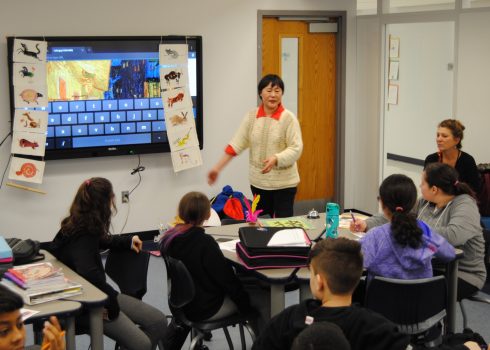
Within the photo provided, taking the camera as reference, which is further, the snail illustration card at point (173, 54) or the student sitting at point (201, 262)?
the snail illustration card at point (173, 54)

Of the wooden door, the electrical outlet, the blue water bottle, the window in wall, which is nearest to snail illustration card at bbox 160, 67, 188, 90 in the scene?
the wooden door

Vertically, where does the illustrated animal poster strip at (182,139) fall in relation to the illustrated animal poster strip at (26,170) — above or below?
above

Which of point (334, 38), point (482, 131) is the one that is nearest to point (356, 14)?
point (334, 38)

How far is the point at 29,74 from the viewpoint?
19.5 feet

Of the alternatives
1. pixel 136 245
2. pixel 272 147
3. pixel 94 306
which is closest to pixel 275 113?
pixel 272 147

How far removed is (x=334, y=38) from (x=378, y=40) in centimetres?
43

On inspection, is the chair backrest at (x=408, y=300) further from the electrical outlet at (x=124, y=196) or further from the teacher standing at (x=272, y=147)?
the electrical outlet at (x=124, y=196)

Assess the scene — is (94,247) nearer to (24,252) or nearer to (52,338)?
(24,252)

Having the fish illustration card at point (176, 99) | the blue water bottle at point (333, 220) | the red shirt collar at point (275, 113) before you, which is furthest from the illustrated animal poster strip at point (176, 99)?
the blue water bottle at point (333, 220)

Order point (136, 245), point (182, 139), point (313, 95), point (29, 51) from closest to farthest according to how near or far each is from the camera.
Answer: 1. point (136, 245)
2. point (29, 51)
3. point (182, 139)
4. point (313, 95)

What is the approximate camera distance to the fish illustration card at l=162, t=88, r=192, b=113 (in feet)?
21.3

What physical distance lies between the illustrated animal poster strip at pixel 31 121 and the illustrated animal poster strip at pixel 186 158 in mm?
1152

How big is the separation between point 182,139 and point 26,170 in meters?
1.37

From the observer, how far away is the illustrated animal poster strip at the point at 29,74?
5.89 m
